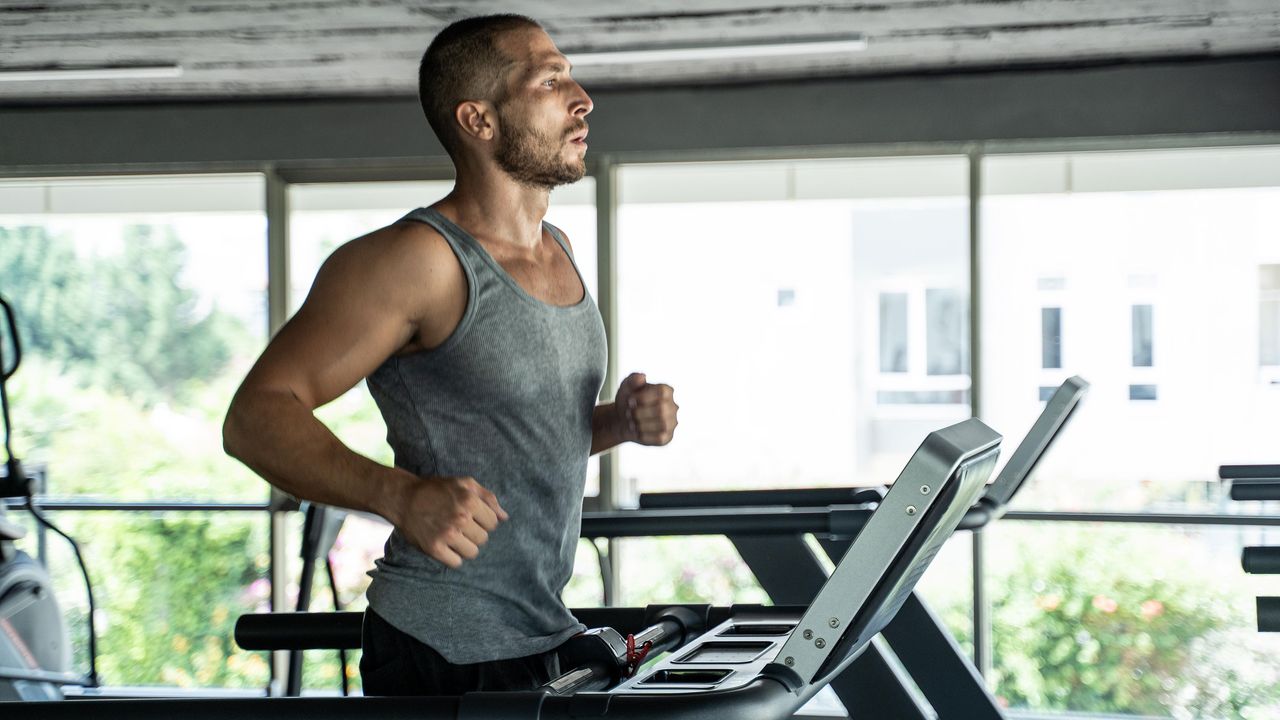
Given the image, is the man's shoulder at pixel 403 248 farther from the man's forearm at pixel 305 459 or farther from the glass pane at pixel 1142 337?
the glass pane at pixel 1142 337

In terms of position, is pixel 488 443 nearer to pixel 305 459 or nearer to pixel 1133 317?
pixel 305 459

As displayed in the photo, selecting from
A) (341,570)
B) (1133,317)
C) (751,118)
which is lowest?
(341,570)

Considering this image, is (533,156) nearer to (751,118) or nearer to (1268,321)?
(751,118)

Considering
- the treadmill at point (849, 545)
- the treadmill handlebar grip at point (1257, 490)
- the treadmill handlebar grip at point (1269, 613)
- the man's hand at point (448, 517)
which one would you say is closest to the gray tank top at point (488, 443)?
the man's hand at point (448, 517)

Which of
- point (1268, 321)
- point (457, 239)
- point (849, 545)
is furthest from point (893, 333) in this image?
point (457, 239)

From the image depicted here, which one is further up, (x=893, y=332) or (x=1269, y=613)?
(x=893, y=332)

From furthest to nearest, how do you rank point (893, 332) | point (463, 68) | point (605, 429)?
1. point (893, 332)
2. point (605, 429)
3. point (463, 68)

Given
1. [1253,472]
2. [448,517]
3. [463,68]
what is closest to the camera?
[448,517]

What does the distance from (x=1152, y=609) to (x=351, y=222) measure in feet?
10.3

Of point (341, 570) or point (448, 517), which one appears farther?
point (341, 570)

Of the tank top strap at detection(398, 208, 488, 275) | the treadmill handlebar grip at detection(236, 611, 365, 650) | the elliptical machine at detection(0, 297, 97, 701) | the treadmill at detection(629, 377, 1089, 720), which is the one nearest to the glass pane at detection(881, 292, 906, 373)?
the treadmill at detection(629, 377, 1089, 720)

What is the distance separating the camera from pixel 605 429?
1.57m

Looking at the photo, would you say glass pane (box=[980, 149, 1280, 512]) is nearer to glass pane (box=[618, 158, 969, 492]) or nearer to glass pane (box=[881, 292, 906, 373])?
glass pane (box=[618, 158, 969, 492])

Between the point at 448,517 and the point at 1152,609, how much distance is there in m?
3.59
